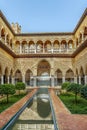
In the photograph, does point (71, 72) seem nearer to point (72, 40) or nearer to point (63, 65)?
point (63, 65)

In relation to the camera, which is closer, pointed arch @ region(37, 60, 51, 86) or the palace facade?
the palace facade

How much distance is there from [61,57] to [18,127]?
67.8ft

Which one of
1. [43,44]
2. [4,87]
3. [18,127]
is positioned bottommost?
[18,127]

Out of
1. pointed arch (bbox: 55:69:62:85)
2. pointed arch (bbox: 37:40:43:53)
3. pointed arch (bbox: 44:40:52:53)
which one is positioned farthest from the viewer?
pointed arch (bbox: 37:40:43:53)

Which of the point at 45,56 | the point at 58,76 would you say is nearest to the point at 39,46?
the point at 45,56

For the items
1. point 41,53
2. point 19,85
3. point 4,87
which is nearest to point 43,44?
point 41,53

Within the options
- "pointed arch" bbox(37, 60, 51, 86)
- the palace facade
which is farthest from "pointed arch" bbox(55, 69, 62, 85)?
"pointed arch" bbox(37, 60, 51, 86)

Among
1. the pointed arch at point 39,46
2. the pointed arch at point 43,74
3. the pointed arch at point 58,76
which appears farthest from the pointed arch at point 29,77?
the pointed arch at point 58,76

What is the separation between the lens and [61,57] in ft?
86.4

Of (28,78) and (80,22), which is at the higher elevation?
(80,22)

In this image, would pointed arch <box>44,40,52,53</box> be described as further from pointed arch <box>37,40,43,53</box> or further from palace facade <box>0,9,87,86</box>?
pointed arch <box>37,40,43,53</box>

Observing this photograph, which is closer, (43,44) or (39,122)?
(39,122)

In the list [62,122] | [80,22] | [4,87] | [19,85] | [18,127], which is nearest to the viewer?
[18,127]

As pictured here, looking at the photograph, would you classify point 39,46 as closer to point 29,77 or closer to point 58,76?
point 29,77
